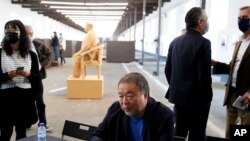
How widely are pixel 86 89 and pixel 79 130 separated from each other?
4.20 metres

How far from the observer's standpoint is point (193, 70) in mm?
2385

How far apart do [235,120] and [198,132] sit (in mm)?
428

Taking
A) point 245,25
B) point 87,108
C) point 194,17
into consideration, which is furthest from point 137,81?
point 87,108

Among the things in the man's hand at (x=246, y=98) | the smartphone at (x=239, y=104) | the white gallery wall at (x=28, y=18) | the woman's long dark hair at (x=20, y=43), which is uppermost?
the white gallery wall at (x=28, y=18)

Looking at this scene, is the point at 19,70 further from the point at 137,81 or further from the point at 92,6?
the point at 92,6

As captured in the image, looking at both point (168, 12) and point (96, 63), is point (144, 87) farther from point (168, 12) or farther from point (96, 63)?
point (168, 12)

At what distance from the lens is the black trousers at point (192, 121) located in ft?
7.95

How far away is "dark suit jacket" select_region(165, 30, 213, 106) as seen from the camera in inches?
92.2

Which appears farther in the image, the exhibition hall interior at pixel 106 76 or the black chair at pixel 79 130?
the exhibition hall interior at pixel 106 76

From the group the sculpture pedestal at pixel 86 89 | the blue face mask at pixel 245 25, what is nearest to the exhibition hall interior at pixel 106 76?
the sculpture pedestal at pixel 86 89

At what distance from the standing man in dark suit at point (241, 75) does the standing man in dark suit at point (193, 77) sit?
0.26 m

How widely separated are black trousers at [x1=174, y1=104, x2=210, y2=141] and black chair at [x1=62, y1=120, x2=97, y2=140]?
0.75 metres

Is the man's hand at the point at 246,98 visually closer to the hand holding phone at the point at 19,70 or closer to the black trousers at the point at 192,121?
the black trousers at the point at 192,121

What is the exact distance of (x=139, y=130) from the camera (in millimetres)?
1773
